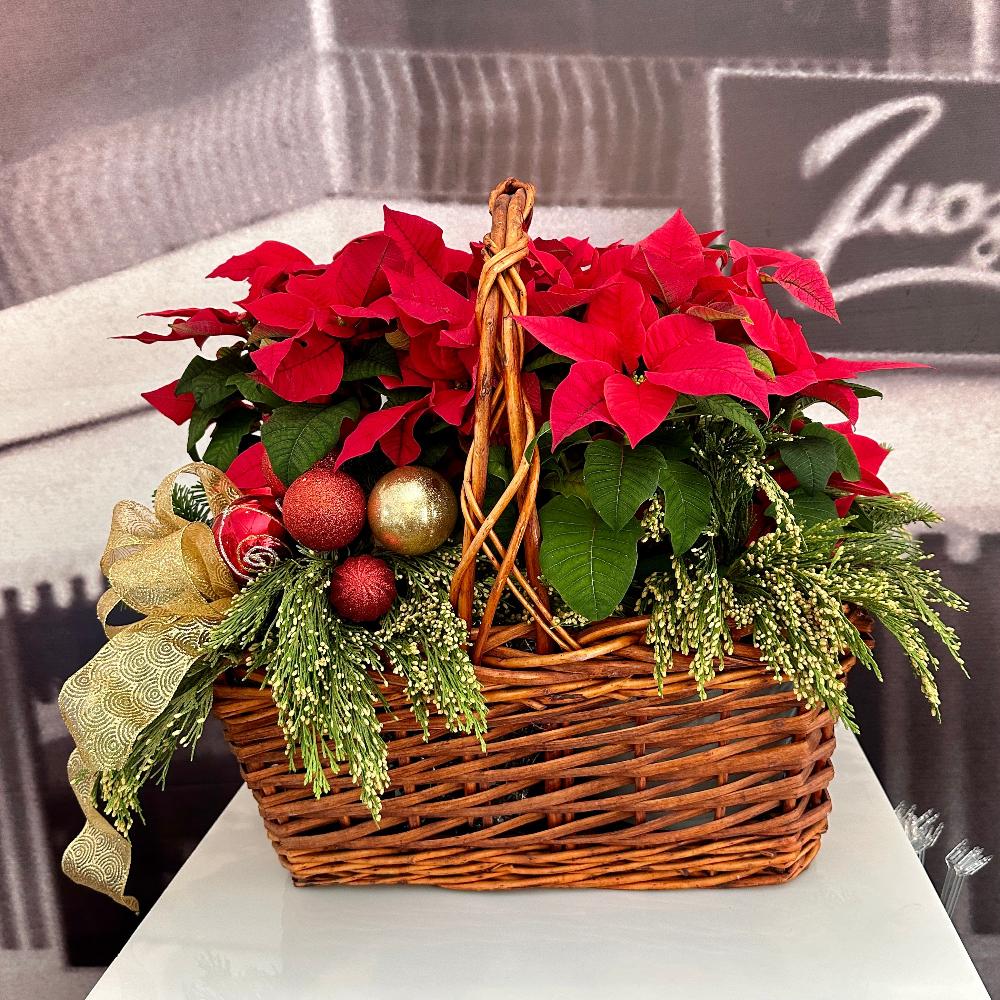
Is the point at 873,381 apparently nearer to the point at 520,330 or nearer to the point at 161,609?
the point at 520,330

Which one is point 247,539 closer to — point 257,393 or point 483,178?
point 257,393

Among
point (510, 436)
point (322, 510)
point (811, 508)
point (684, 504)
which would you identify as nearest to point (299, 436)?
point (322, 510)

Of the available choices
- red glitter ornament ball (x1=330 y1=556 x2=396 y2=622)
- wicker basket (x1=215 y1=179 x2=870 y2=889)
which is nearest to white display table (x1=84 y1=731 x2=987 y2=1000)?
wicker basket (x1=215 y1=179 x2=870 y2=889)

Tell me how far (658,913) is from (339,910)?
250 mm

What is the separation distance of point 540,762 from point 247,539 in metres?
0.27

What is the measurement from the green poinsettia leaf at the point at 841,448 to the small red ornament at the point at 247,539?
1.34 ft

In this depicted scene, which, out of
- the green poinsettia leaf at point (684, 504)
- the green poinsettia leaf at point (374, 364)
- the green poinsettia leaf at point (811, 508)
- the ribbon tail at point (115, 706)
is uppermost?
the green poinsettia leaf at point (374, 364)

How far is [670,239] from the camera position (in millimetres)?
679

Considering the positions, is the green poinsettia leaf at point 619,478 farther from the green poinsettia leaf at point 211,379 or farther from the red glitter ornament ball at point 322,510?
the green poinsettia leaf at point 211,379

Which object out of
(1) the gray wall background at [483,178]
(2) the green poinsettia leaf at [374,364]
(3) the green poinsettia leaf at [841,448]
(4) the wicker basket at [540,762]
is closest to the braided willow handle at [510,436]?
(4) the wicker basket at [540,762]

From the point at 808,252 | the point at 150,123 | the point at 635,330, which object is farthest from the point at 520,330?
the point at 150,123

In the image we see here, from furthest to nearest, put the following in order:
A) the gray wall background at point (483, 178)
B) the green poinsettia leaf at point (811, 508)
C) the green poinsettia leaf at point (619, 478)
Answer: the gray wall background at point (483, 178) < the green poinsettia leaf at point (811, 508) < the green poinsettia leaf at point (619, 478)

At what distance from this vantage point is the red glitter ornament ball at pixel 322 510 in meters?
0.63

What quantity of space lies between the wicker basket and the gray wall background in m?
0.55
